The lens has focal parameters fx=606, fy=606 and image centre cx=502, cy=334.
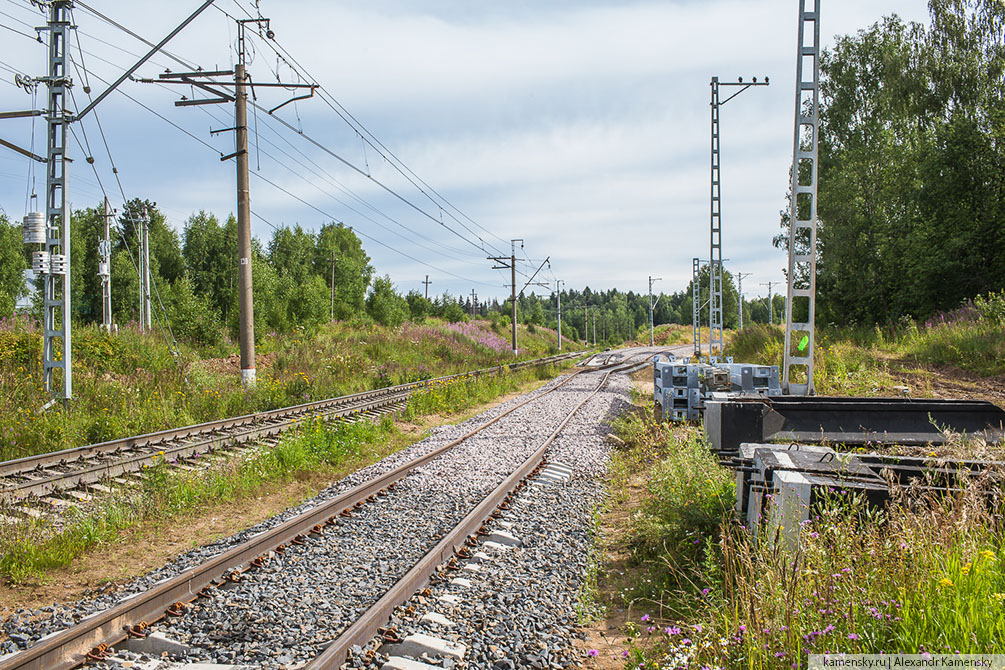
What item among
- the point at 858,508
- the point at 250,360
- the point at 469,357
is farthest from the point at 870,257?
the point at 858,508

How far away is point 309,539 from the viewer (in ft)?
19.1

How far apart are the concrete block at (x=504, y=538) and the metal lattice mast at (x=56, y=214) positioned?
29.8 ft

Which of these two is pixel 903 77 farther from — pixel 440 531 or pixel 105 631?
pixel 105 631

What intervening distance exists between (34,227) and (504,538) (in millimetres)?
10545

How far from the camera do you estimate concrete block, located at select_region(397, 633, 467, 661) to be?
375 cm

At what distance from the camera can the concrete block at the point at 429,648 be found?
148 inches

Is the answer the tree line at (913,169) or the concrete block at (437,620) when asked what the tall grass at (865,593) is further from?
the tree line at (913,169)

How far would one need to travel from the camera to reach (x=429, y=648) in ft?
12.4

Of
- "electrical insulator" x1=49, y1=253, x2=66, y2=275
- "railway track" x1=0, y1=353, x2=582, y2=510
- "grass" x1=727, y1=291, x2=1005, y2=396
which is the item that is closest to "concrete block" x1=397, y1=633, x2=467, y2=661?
"railway track" x1=0, y1=353, x2=582, y2=510

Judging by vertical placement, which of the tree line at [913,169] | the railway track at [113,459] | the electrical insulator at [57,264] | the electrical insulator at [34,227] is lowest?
the railway track at [113,459]

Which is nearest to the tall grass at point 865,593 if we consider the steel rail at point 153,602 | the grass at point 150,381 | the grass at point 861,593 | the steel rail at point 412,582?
the grass at point 861,593

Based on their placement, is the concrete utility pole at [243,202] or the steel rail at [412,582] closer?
the steel rail at [412,582]

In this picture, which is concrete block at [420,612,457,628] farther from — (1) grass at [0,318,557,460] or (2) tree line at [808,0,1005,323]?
(2) tree line at [808,0,1005,323]

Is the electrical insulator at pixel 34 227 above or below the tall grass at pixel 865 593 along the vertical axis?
above
